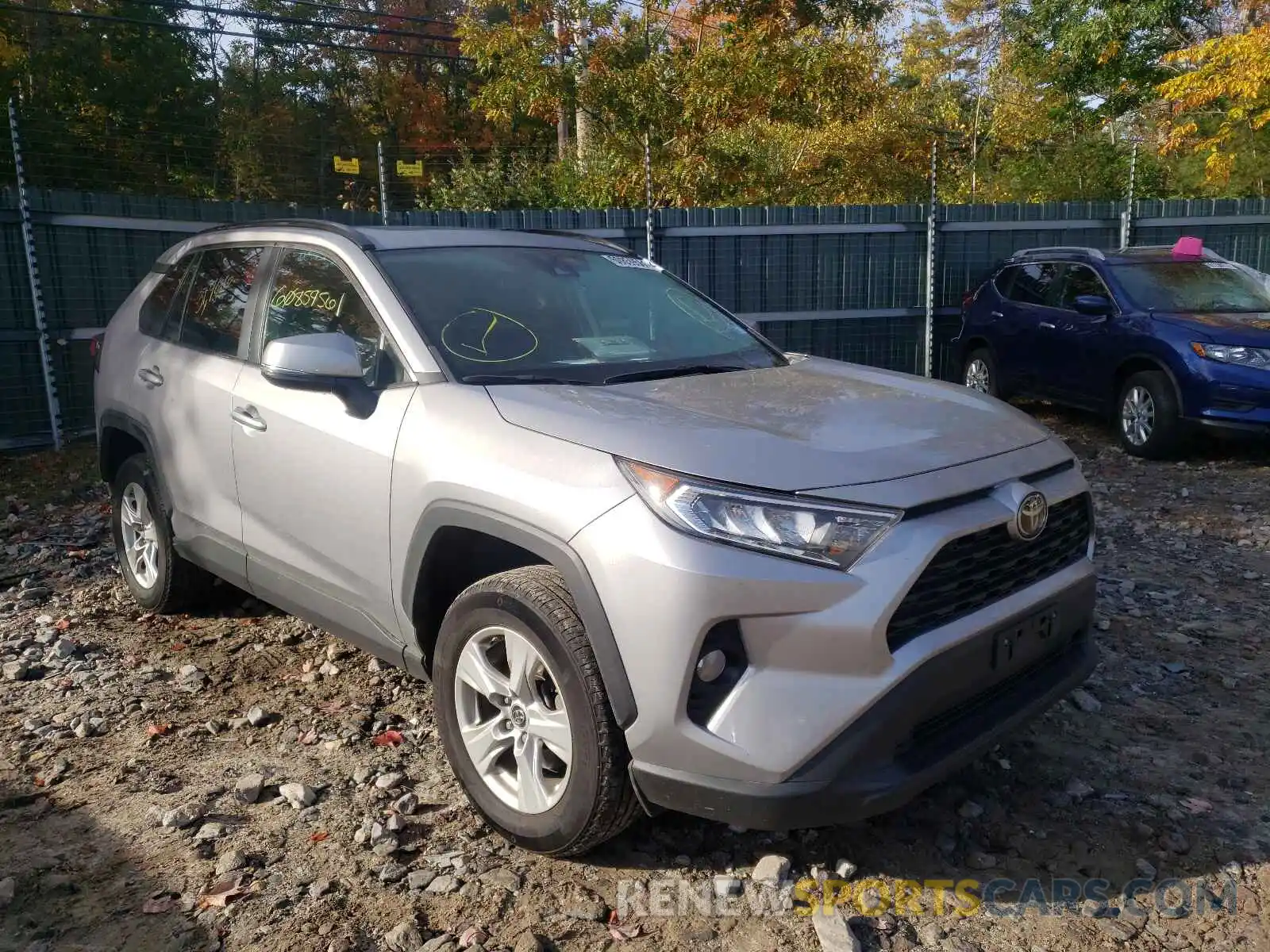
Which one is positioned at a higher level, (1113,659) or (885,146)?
(885,146)

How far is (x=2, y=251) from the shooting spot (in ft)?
27.7

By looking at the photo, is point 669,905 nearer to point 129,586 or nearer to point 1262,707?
point 1262,707

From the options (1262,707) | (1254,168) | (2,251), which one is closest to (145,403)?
(1262,707)

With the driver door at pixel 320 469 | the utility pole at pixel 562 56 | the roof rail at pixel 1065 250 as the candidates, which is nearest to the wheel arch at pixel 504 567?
the driver door at pixel 320 469

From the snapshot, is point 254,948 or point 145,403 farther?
point 145,403

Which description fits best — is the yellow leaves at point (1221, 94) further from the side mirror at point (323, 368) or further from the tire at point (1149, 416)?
the side mirror at point (323, 368)

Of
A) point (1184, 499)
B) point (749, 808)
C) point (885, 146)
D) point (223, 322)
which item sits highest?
point (885, 146)

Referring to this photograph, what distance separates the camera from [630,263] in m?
4.44

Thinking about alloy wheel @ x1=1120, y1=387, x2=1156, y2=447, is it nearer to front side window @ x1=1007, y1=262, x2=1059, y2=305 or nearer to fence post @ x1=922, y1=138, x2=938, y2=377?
front side window @ x1=1007, y1=262, x2=1059, y2=305

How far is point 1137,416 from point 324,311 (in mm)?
6948

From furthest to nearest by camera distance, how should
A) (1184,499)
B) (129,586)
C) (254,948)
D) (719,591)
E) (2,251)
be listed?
1. (2,251)
2. (1184,499)
3. (129,586)
4. (254,948)
5. (719,591)

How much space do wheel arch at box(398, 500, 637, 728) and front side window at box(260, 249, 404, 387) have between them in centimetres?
57

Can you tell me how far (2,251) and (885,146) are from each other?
13448mm

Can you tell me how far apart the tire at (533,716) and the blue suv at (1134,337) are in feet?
22.3
